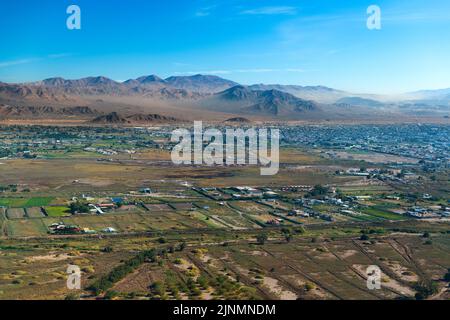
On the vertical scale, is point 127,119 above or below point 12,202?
above

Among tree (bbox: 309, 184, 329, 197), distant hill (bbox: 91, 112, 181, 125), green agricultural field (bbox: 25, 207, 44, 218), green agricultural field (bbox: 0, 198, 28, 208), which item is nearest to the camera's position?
green agricultural field (bbox: 25, 207, 44, 218)

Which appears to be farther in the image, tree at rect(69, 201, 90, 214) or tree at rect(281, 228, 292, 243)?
tree at rect(69, 201, 90, 214)

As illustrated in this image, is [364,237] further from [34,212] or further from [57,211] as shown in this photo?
[34,212]

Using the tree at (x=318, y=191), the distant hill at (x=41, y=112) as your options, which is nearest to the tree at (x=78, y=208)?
the tree at (x=318, y=191)

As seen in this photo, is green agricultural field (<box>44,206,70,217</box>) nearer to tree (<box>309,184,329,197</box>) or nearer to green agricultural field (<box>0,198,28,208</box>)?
green agricultural field (<box>0,198,28,208</box>)

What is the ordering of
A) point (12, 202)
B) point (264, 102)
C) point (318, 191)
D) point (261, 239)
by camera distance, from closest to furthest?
point (261, 239)
point (12, 202)
point (318, 191)
point (264, 102)

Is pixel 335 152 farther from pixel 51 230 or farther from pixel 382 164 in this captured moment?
pixel 51 230

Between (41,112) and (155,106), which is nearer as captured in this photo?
(41,112)

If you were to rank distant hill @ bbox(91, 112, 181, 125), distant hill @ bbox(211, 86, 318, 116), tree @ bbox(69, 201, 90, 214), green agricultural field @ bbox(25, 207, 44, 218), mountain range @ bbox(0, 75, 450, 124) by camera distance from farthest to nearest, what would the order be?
1. distant hill @ bbox(211, 86, 318, 116)
2. mountain range @ bbox(0, 75, 450, 124)
3. distant hill @ bbox(91, 112, 181, 125)
4. tree @ bbox(69, 201, 90, 214)
5. green agricultural field @ bbox(25, 207, 44, 218)

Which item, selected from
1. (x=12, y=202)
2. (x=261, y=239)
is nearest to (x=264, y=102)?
(x=12, y=202)

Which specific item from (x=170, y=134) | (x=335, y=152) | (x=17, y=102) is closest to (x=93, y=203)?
(x=335, y=152)

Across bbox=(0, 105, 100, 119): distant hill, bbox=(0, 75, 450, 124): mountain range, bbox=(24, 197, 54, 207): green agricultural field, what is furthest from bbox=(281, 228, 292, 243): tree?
bbox=(0, 105, 100, 119): distant hill
